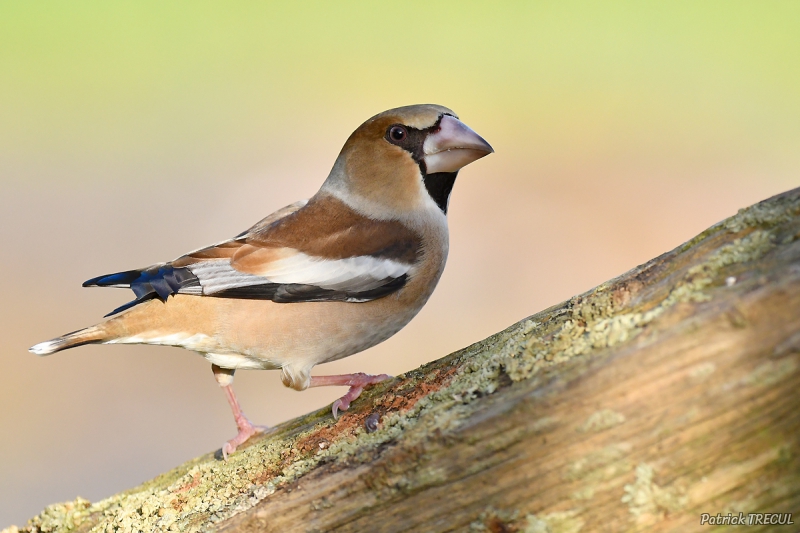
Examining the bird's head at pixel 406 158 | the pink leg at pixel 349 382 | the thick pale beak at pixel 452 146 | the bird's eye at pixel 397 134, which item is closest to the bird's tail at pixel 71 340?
the pink leg at pixel 349 382

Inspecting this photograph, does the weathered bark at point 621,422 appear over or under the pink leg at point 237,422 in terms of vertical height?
under

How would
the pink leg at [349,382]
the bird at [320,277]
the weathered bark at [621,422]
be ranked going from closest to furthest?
the weathered bark at [621,422]
the pink leg at [349,382]
the bird at [320,277]

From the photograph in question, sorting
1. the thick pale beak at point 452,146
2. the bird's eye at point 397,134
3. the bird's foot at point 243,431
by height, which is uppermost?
the bird's eye at point 397,134

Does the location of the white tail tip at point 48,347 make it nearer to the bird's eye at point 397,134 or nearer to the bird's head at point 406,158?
the bird's head at point 406,158

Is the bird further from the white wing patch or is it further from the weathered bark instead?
the weathered bark

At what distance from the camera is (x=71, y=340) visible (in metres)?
3.70

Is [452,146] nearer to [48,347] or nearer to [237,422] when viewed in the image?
[237,422]

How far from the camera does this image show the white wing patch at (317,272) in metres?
3.94

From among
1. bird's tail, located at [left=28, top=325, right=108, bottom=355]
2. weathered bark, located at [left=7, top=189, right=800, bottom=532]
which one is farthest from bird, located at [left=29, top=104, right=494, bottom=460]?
weathered bark, located at [left=7, top=189, right=800, bottom=532]

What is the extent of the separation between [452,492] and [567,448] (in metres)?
0.36

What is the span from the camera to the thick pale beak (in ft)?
13.9

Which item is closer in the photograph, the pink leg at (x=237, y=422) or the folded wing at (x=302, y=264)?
the pink leg at (x=237, y=422)

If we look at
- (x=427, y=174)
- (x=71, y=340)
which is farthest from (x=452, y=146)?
(x=71, y=340)

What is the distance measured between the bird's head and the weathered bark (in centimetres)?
193
